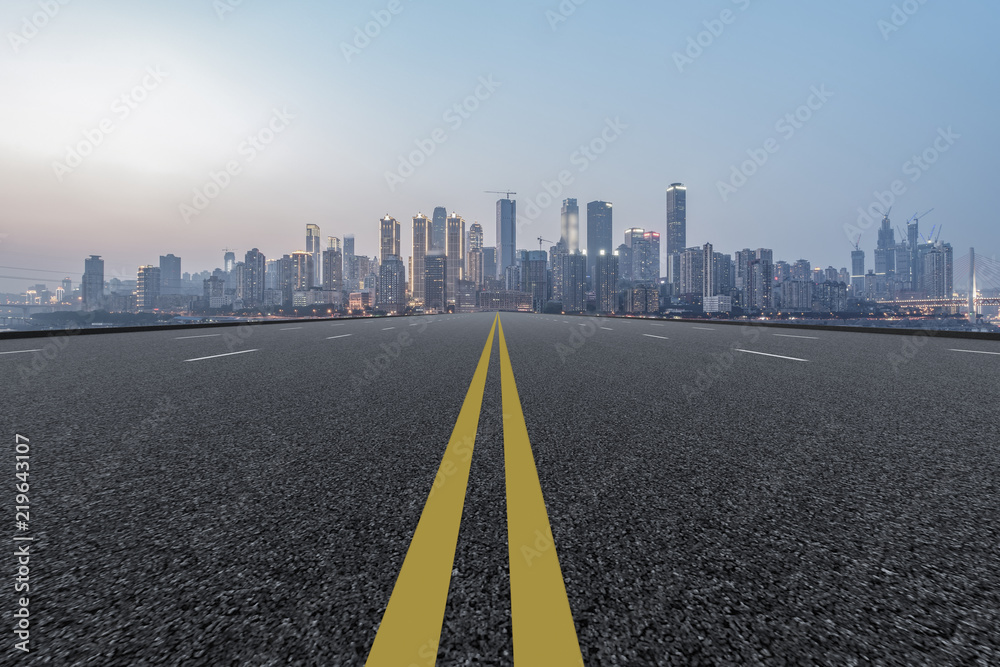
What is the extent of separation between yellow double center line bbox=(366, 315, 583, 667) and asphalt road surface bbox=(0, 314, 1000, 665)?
2 centimetres

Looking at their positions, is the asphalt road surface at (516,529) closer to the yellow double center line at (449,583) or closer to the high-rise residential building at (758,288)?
the yellow double center line at (449,583)

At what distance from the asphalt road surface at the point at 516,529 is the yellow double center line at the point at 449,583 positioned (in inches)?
0.7

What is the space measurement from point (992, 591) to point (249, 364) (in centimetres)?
977

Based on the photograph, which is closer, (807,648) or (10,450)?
(807,648)

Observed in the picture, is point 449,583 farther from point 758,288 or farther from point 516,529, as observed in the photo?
point 758,288

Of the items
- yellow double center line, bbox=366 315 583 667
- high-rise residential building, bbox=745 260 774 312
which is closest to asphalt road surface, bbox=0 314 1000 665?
yellow double center line, bbox=366 315 583 667

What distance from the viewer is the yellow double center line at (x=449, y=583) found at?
161 cm

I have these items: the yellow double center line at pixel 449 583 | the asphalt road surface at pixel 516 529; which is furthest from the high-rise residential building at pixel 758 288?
the yellow double center line at pixel 449 583

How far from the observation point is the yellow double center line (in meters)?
1.61

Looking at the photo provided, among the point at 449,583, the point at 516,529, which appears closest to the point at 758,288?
the point at 516,529

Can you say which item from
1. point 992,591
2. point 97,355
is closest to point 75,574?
point 992,591

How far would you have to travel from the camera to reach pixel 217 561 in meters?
2.17

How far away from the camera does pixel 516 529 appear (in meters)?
2.47

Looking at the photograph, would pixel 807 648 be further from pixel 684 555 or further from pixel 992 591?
pixel 992 591
